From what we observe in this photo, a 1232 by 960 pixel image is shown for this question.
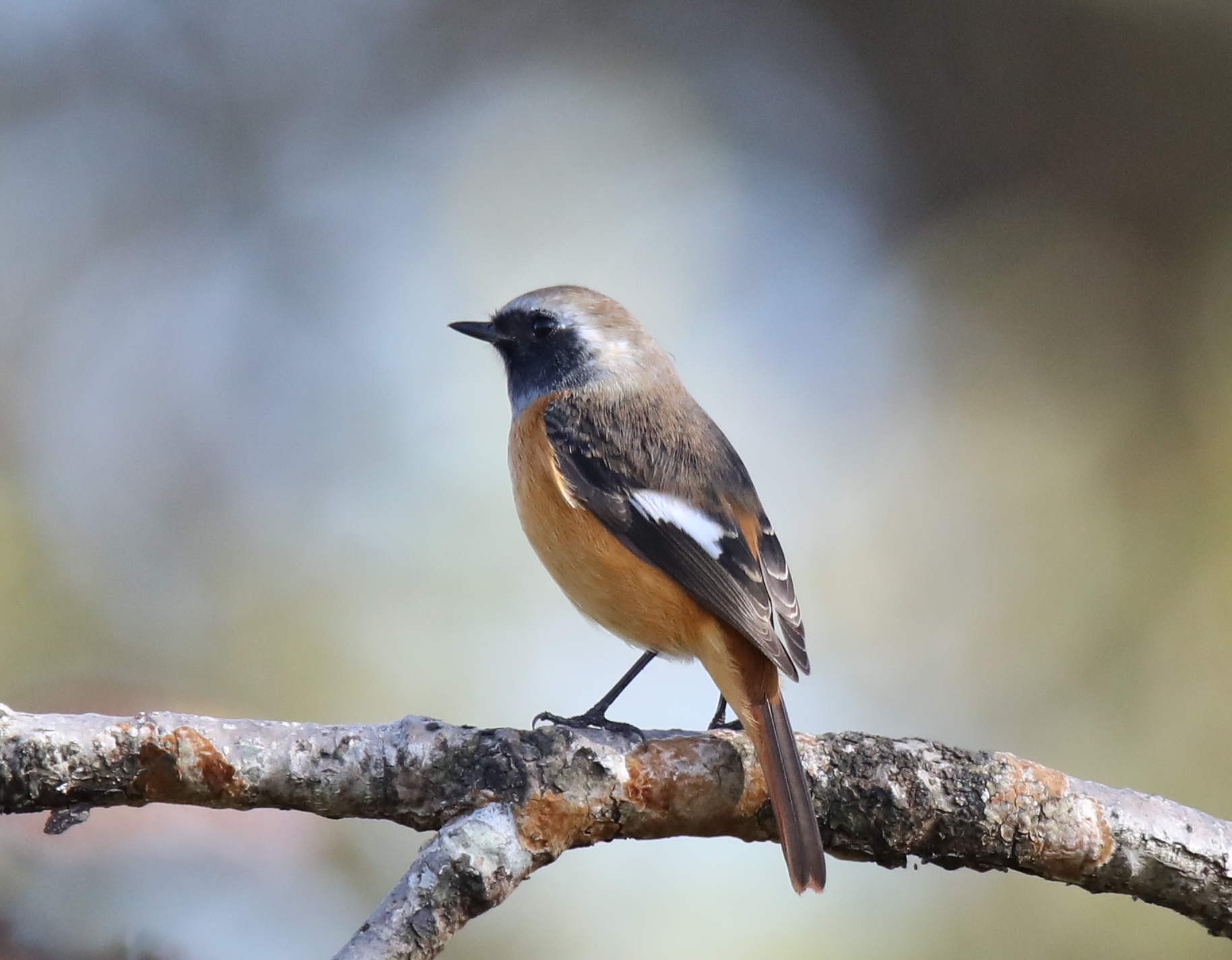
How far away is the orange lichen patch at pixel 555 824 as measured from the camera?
2318mm

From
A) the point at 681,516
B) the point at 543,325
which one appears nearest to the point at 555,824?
the point at 681,516

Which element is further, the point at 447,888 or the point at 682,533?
the point at 682,533

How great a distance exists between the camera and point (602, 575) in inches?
138

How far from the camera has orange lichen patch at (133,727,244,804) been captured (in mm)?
2225

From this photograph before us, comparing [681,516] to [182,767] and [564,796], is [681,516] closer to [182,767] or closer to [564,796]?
[564,796]

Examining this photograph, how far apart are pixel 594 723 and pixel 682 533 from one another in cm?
63

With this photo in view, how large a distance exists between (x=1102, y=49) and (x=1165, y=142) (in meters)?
0.61

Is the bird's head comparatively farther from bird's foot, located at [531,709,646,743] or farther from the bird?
bird's foot, located at [531,709,646,743]

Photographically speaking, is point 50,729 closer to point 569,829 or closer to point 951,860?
point 569,829

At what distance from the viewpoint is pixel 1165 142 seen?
6.06m

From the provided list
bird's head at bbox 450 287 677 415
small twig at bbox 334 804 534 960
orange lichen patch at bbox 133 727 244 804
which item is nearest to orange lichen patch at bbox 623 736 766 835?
small twig at bbox 334 804 534 960

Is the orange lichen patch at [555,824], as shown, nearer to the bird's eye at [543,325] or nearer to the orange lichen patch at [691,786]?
the orange lichen patch at [691,786]

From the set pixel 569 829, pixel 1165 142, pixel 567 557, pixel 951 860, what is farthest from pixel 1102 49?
pixel 569 829

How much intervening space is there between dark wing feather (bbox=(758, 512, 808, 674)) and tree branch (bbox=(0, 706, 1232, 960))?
0.49 meters
